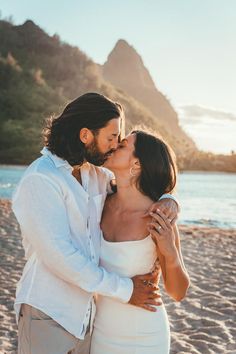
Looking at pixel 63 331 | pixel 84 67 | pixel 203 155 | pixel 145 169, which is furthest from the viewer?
pixel 84 67

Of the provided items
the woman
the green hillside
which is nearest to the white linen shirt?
the woman

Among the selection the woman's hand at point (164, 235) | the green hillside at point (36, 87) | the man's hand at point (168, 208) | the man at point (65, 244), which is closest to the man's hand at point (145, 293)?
the man at point (65, 244)

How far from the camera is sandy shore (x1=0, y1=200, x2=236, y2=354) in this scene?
15.8 ft

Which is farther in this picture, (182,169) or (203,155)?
(203,155)

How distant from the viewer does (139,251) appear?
2496mm

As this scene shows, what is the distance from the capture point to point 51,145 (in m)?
2.48

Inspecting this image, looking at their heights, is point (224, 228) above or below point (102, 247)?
below

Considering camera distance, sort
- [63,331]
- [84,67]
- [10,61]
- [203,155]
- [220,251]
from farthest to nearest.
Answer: [84,67]
[10,61]
[203,155]
[220,251]
[63,331]

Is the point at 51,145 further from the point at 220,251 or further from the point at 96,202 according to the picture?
the point at 220,251

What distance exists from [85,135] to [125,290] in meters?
0.69

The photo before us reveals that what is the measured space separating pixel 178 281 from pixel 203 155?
145 feet

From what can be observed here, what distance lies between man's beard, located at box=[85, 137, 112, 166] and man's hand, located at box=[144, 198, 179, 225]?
31 cm

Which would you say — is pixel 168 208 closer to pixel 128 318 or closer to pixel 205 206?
pixel 128 318

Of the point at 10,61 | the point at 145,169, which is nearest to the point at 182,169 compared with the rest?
the point at 10,61
